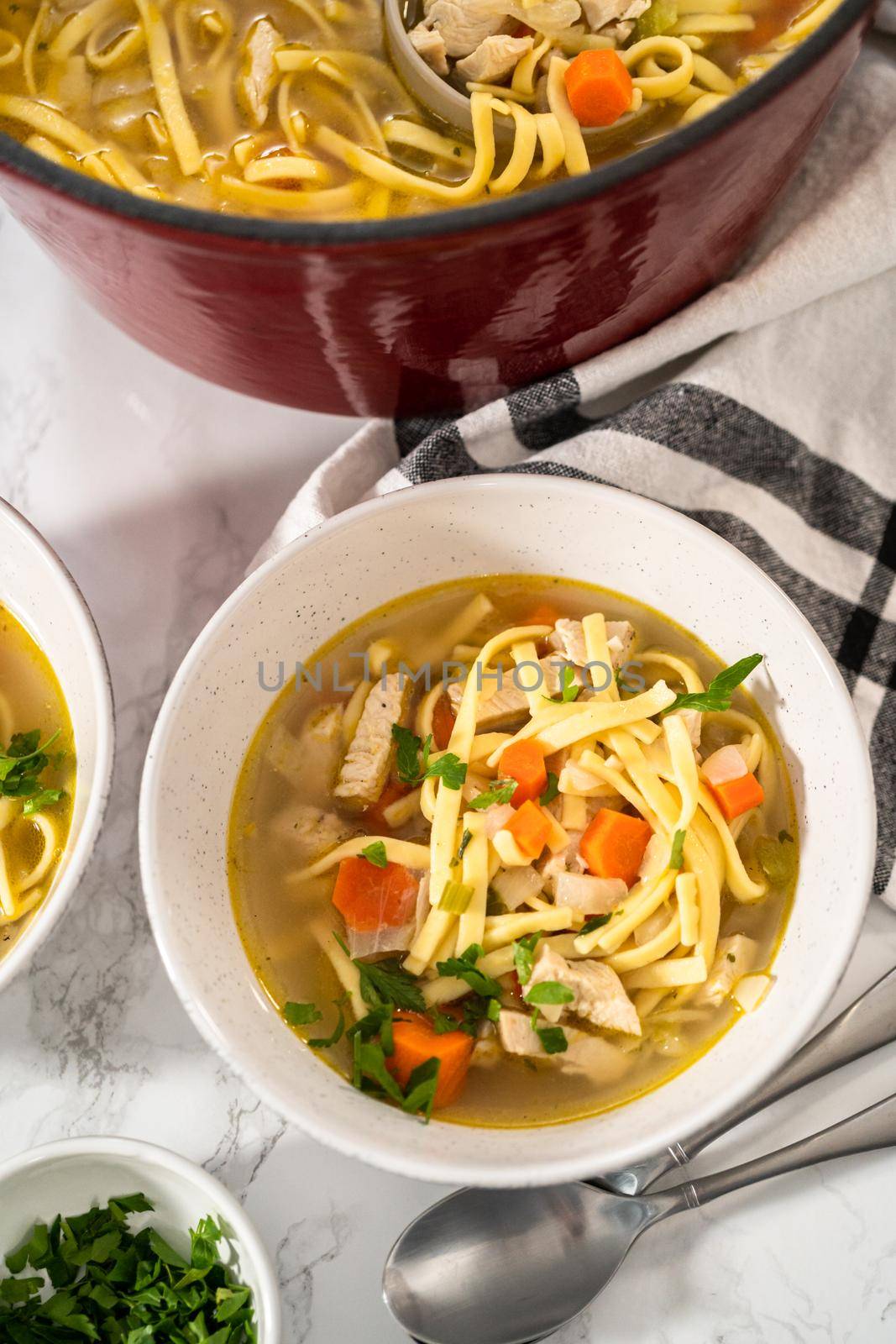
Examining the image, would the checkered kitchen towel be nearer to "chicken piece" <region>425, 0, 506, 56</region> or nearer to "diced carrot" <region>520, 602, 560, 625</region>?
"diced carrot" <region>520, 602, 560, 625</region>

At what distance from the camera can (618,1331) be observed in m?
2.15

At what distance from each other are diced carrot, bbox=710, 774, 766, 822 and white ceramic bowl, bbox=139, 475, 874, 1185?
2.7 inches

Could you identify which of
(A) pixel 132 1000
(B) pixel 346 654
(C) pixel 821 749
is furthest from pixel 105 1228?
(C) pixel 821 749

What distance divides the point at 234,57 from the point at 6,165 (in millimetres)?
717

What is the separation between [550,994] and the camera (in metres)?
1.90

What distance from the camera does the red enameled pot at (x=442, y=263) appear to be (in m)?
1.48

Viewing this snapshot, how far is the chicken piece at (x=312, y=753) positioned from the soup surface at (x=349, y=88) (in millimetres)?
847

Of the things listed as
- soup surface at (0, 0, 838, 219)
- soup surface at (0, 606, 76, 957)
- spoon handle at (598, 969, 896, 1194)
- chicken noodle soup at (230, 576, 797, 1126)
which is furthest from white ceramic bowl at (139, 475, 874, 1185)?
soup surface at (0, 0, 838, 219)

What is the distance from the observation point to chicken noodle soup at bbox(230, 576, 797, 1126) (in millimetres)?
1956

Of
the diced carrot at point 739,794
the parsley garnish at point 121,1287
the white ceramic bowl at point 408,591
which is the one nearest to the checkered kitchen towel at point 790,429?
the white ceramic bowl at point 408,591

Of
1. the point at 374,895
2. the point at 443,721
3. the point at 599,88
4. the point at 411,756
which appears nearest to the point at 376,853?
the point at 374,895

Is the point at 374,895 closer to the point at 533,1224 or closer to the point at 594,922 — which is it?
the point at 594,922

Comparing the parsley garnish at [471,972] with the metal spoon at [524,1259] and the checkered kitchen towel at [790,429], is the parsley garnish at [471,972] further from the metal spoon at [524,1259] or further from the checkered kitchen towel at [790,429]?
the checkered kitchen towel at [790,429]

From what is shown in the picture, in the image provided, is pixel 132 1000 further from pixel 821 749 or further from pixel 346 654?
pixel 821 749
